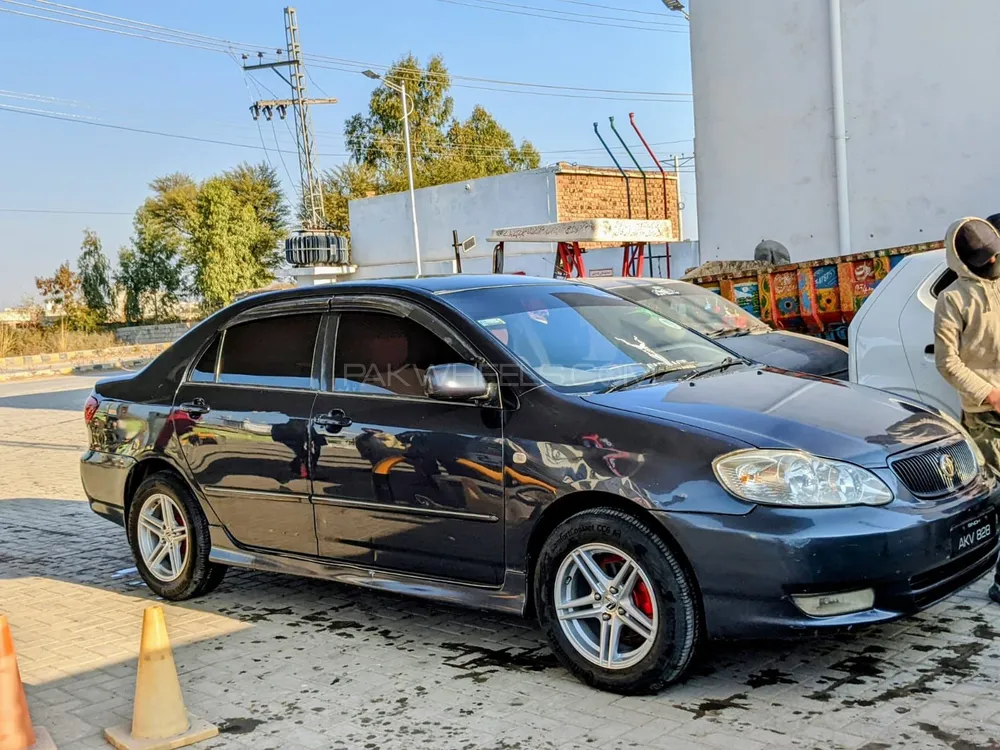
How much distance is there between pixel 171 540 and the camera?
6.11 m

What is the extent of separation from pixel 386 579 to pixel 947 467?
2.53m

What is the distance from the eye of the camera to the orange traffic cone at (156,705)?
4020mm

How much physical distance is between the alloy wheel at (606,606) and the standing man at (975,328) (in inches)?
84.7

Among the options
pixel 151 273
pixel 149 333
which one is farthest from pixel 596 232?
pixel 151 273

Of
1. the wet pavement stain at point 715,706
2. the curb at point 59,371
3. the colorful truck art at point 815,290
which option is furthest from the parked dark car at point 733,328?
the curb at point 59,371

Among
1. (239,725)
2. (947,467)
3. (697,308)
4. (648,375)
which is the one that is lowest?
(239,725)

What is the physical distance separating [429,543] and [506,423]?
695 mm

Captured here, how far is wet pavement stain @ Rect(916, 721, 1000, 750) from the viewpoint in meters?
3.49

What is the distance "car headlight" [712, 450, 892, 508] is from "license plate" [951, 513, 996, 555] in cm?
40

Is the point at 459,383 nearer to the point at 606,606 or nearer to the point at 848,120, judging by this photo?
the point at 606,606

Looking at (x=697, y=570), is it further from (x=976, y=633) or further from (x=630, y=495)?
(x=976, y=633)

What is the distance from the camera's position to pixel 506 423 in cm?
454

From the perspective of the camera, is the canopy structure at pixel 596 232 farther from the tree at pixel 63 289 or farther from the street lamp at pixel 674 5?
the tree at pixel 63 289

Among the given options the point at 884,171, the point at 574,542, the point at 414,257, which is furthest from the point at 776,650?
the point at 414,257
